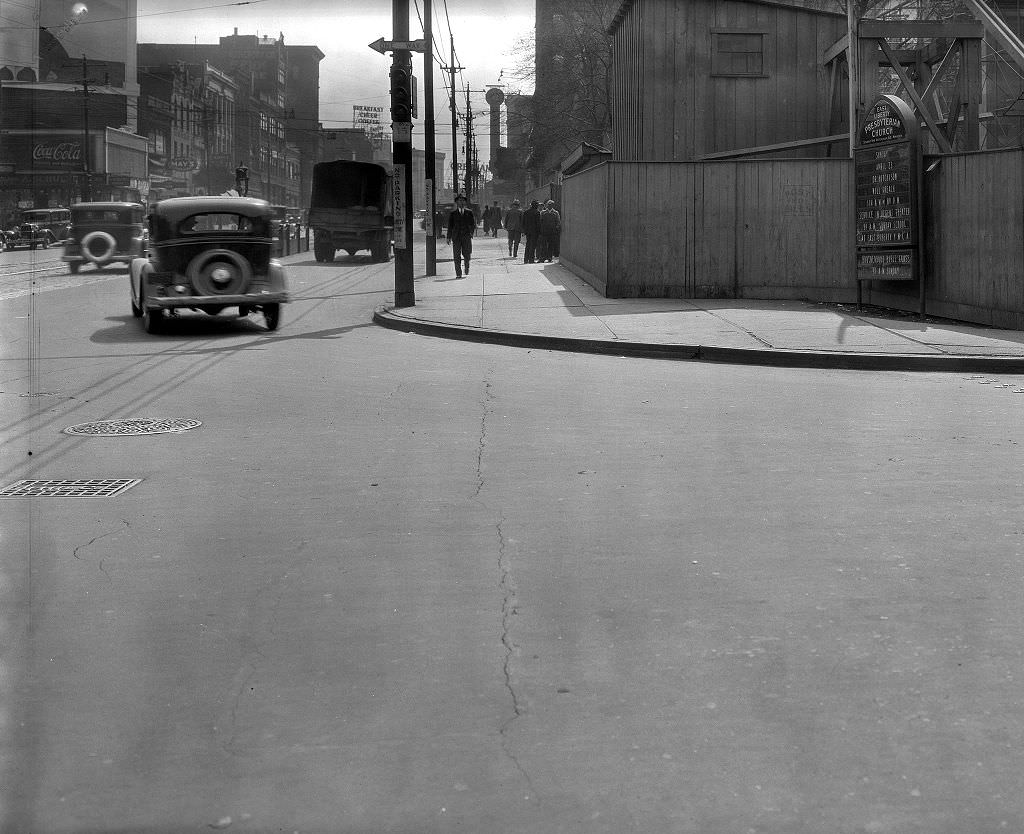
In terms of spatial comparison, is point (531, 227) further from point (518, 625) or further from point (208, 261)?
point (518, 625)

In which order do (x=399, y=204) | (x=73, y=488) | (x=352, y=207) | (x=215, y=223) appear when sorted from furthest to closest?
1. (x=352, y=207)
2. (x=399, y=204)
3. (x=215, y=223)
4. (x=73, y=488)

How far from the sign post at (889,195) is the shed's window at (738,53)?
8478 mm

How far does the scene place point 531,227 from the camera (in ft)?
116

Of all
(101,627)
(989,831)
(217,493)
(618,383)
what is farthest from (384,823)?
(618,383)

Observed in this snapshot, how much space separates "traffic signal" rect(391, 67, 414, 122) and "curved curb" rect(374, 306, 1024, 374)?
5.21 m

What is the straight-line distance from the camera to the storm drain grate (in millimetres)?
7086

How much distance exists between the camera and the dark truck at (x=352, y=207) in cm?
4244

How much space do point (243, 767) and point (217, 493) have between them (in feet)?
12.4

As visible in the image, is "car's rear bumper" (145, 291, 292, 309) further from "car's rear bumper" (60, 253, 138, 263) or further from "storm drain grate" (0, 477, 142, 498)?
"car's rear bumper" (60, 253, 138, 263)

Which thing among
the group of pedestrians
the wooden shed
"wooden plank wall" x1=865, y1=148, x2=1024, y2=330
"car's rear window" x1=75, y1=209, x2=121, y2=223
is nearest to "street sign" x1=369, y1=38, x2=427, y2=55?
the wooden shed

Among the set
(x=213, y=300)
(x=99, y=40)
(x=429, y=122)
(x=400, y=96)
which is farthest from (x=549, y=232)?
(x=99, y=40)

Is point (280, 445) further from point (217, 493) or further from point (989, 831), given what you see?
point (989, 831)

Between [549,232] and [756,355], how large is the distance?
23095 millimetres

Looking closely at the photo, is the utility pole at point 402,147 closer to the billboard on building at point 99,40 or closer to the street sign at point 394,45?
the street sign at point 394,45
